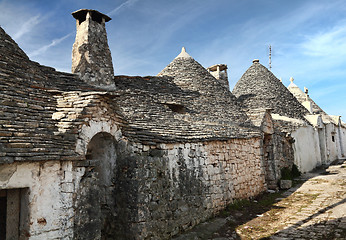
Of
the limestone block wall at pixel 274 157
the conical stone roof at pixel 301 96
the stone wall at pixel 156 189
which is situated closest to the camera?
the stone wall at pixel 156 189

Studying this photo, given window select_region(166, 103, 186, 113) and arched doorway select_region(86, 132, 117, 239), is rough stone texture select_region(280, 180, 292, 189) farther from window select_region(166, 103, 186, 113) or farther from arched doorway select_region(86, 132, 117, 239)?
arched doorway select_region(86, 132, 117, 239)

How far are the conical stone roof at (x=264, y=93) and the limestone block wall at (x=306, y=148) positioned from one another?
1262mm

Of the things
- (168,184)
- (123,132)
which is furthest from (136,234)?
(123,132)

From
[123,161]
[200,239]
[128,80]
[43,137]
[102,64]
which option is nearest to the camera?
[43,137]

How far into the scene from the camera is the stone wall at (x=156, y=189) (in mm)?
5531

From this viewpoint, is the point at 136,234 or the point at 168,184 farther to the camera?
the point at 168,184

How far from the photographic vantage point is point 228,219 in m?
7.69

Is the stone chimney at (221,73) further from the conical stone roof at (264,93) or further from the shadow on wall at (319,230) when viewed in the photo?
the shadow on wall at (319,230)

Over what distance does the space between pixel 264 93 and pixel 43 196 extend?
16215mm

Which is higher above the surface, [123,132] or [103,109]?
[103,109]

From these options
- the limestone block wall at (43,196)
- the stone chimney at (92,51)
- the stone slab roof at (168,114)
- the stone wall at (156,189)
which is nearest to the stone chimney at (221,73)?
the stone slab roof at (168,114)

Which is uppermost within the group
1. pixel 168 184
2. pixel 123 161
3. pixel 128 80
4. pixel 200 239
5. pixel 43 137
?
pixel 128 80

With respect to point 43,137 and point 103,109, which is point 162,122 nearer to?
point 103,109

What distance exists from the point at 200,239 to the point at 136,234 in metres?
1.68
